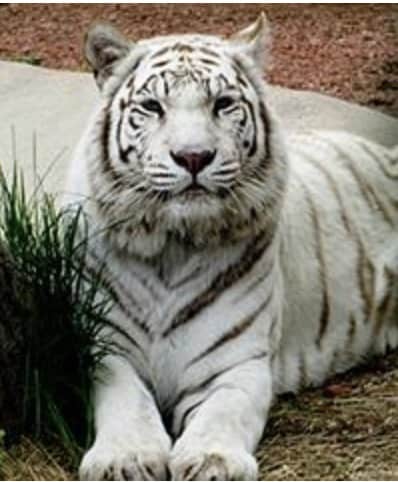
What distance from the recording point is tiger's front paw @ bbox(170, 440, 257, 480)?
16.5 feet

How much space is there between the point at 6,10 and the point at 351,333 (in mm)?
5288

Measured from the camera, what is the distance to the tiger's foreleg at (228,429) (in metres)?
5.05

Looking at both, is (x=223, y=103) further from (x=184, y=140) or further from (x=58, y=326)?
(x=58, y=326)

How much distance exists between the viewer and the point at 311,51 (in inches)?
398

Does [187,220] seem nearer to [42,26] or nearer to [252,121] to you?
[252,121]

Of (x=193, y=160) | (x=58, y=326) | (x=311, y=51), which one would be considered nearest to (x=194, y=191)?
(x=193, y=160)

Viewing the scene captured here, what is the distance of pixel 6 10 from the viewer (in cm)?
1110

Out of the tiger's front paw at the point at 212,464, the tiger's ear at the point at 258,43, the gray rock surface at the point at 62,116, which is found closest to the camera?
the tiger's front paw at the point at 212,464

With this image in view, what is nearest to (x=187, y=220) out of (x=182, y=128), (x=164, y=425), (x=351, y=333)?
(x=182, y=128)

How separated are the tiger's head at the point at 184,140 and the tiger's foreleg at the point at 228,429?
0.43 m

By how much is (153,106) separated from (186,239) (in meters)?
0.40

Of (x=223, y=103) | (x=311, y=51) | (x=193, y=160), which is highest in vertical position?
(x=223, y=103)

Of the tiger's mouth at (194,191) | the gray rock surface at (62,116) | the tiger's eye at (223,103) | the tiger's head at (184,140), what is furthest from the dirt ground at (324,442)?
the gray rock surface at (62,116)

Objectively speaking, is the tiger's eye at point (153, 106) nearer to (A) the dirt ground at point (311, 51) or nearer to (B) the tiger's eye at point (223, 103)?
(B) the tiger's eye at point (223, 103)
